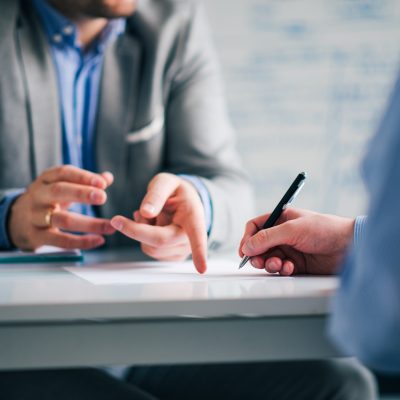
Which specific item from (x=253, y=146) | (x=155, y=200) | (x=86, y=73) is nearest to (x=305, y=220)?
(x=155, y=200)

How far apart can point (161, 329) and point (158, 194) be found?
0.35m

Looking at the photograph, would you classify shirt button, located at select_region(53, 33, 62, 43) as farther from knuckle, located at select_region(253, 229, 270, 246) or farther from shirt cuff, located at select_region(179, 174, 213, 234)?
knuckle, located at select_region(253, 229, 270, 246)

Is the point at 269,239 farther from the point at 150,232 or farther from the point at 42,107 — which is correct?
the point at 42,107

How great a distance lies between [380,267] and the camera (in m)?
0.41

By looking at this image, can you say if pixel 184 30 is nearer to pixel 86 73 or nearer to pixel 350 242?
pixel 86 73

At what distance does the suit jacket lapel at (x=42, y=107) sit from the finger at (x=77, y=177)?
0.35 m

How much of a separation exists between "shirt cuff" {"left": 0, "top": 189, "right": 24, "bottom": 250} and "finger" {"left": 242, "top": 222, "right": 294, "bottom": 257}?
52cm

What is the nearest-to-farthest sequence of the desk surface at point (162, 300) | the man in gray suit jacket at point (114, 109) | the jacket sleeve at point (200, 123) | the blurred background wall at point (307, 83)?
the desk surface at point (162, 300)
the man in gray suit jacket at point (114, 109)
the jacket sleeve at point (200, 123)
the blurred background wall at point (307, 83)

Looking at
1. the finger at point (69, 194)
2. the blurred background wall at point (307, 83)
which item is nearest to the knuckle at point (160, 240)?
the finger at point (69, 194)

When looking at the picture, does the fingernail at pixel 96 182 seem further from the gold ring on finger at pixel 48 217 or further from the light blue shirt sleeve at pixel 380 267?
the light blue shirt sleeve at pixel 380 267

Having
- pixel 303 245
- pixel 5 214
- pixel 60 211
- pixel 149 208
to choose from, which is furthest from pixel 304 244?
pixel 5 214

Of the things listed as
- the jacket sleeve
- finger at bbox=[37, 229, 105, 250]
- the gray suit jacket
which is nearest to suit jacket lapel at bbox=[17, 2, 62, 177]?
the gray suit jacket

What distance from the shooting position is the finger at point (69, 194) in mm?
995

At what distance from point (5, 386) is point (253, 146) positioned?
1684 millimetres
